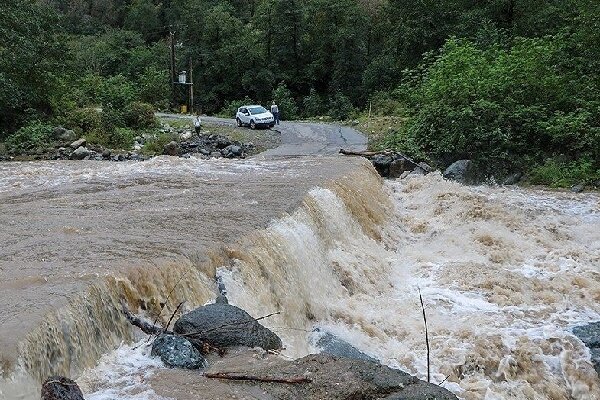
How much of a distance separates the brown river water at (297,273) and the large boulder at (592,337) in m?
0.10

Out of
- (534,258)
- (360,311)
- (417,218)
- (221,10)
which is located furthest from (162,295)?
(221,10)

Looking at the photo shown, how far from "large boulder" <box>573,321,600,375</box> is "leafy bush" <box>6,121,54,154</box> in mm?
17426

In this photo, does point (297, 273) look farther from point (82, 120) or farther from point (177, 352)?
point (82, 120)

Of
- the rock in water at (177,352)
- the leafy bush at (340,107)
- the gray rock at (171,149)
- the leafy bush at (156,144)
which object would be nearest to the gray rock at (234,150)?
the gray rock at (171,149)

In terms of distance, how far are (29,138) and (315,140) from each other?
34.8 ft

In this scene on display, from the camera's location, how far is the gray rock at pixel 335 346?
744cm

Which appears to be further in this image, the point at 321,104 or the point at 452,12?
the point at 321,104

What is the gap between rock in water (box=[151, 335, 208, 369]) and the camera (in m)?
5.49

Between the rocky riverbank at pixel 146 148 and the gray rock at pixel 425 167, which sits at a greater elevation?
the rocky riverbank at pixel 146 148

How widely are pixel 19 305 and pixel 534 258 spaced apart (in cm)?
918

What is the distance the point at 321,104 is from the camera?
43781mm

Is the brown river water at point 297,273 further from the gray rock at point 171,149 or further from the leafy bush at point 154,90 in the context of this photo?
the leafy bush at point 154,90

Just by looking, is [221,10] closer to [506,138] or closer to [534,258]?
[506,138]

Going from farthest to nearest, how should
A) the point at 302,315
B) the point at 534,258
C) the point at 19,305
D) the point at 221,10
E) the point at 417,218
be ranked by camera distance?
the point at 221,10
the point at 417,218
the point at 534,258
the point at 302,315
the point at 19,305
